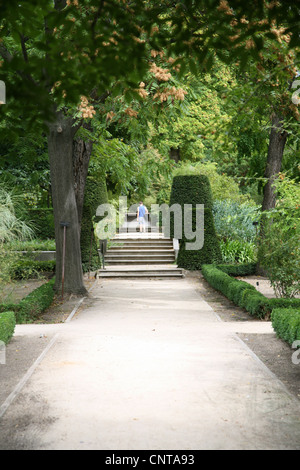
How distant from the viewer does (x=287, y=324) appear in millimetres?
8250

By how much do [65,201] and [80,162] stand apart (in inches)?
71.8

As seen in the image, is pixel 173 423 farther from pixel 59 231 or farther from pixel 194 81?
pixel 194 81

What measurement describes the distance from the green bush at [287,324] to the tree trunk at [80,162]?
7.71 meters

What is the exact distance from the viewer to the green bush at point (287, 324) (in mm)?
7914

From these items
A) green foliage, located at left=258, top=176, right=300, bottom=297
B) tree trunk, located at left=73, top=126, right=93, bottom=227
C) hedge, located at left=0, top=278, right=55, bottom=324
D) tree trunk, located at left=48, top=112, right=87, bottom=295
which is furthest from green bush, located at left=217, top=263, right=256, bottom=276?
hedge, located at left=0, top=278, right=55, bottom=324

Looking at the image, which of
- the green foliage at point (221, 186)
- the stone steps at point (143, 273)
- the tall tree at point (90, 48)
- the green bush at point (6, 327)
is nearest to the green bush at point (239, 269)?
the stone steps at point (143, 273)

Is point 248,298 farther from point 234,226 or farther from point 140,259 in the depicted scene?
point 234,226

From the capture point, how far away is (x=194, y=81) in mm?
14219

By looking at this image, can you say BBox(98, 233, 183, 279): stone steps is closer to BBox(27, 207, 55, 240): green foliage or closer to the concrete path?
BBox(27, 207, 55, 240): green foliage

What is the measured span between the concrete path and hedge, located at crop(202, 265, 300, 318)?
1.25 m

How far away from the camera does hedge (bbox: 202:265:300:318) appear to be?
35.4 ft

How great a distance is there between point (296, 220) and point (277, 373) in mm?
5475
